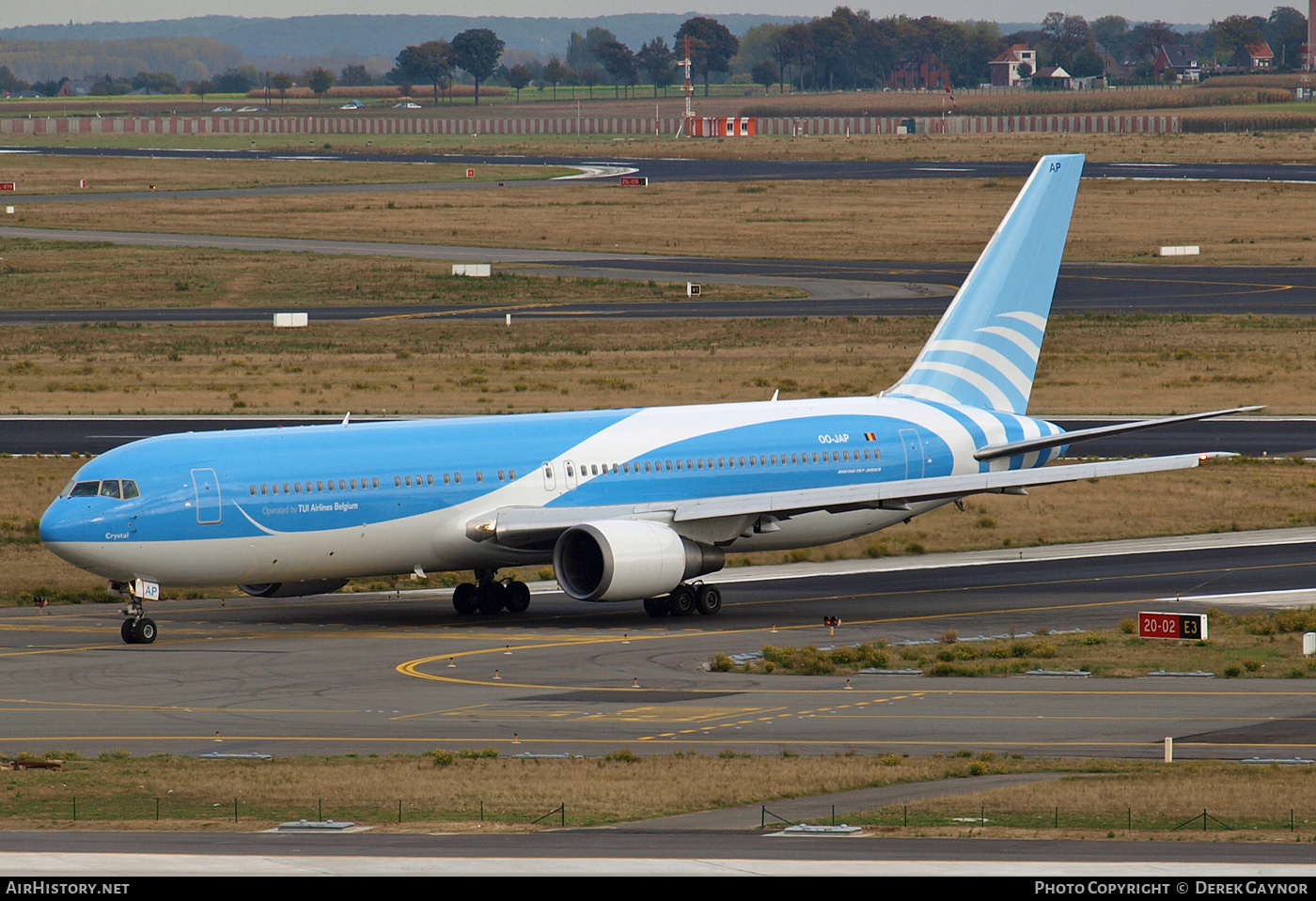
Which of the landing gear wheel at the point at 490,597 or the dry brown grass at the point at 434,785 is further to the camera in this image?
the landing gear wheel at the point at 490,597

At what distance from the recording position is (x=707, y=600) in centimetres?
4822

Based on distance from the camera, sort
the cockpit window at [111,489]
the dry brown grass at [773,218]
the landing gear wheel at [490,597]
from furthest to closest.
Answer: the dry brown grass at [773,218], the landing gear wheel at [490,597], the cockpit window at [111,489]

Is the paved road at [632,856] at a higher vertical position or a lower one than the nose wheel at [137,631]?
higher

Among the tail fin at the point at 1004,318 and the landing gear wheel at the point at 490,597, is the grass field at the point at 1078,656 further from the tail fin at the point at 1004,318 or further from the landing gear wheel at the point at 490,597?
the tail fin at the point at 1004,318

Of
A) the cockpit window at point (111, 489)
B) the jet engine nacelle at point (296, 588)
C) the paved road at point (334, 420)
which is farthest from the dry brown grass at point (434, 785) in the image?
the paved road at point (334, 420)

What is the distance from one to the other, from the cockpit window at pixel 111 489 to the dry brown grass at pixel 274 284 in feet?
248

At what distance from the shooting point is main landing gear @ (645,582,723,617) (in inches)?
1895

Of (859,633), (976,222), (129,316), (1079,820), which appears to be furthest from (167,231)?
(1079,820)

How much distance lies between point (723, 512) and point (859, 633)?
4.89 metres

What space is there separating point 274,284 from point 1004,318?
79721 millimetres

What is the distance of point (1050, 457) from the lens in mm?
56125

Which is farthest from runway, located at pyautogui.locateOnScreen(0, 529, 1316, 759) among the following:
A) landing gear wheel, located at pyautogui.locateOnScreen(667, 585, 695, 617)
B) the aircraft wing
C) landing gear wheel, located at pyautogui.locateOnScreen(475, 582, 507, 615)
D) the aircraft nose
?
the aircraft nose

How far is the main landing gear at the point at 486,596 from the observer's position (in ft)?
160

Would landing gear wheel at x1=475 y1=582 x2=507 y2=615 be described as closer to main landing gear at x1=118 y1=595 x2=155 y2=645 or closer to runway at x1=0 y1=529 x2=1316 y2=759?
runway at x1=0 y1=529 x2=1316 y2=759
